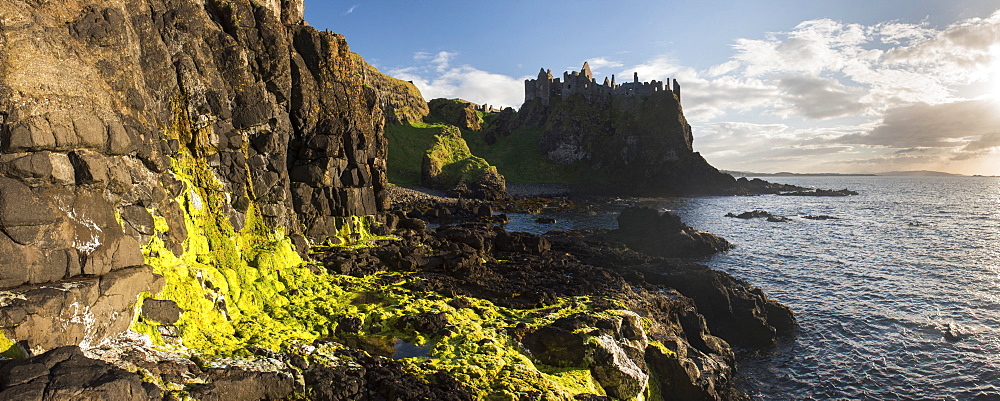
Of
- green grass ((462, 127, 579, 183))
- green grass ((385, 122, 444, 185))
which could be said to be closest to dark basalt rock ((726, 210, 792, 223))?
green grass ((385, 122, 444, 185))

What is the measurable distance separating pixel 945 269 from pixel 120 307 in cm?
5710

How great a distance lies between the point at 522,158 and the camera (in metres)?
150

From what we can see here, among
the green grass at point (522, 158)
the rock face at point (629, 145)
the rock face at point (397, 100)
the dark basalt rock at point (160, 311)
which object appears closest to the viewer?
the dark basalt rock at point (160, 311)

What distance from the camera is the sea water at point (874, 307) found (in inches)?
868

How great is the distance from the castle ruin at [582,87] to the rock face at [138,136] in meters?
122

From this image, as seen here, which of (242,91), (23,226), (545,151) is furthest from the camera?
(545,151)

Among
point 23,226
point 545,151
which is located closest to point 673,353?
point 23,226

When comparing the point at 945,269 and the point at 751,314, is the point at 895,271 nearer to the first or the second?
the point at 945,269

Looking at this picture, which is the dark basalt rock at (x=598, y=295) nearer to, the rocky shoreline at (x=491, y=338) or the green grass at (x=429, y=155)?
the rocky shoreline at (x=491, y=338)

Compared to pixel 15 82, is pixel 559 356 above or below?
below

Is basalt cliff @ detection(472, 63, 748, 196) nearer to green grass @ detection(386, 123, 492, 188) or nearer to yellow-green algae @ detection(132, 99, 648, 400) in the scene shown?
green grass @ detection(386, 123, 492, 188)

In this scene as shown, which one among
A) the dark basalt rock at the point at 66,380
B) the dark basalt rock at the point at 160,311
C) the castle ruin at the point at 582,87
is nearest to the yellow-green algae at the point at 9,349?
the dark basalt rock at the point at 66,380

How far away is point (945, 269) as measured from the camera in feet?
138

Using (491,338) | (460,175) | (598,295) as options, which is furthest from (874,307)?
(460,175)
